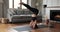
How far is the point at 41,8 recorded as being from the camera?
881 cm

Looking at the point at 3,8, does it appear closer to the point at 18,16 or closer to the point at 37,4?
the point at 18,16

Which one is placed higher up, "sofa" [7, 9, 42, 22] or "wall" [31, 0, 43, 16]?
"wall" [31, 0, 43, 16]

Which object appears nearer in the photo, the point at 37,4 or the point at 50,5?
the point at 50,5

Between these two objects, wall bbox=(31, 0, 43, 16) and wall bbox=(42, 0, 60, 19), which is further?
wall bbox=(31, 0, 43, 16)

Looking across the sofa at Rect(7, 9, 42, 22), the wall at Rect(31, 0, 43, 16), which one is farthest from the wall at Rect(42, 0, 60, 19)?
the sofa at Rect(7, 9, 42, 22)

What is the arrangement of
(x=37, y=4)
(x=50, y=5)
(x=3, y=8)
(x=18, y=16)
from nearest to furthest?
(x=18, y=16), (x=50, y=5), (x=3, y=8), (x=37, y=4)

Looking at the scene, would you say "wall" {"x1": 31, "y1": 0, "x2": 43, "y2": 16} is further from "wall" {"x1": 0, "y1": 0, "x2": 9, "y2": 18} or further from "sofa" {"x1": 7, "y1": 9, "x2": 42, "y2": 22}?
"wall" {"x1": 0, "y1": 0, "x2": 9, "y2": 18}

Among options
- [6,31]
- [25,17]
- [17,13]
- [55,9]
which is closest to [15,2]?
[17,13]

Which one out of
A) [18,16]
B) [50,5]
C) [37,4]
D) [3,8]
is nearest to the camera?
[18,16]

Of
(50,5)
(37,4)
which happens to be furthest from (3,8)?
(50,5)

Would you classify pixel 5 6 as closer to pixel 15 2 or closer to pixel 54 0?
pixel 15 2

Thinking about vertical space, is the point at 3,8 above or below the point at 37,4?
below

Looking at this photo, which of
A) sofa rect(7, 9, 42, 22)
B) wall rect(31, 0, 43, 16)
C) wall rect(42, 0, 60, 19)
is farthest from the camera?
wall rect(31, 0, 43, 16)

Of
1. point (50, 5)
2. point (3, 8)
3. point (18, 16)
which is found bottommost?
point (18, 16)
